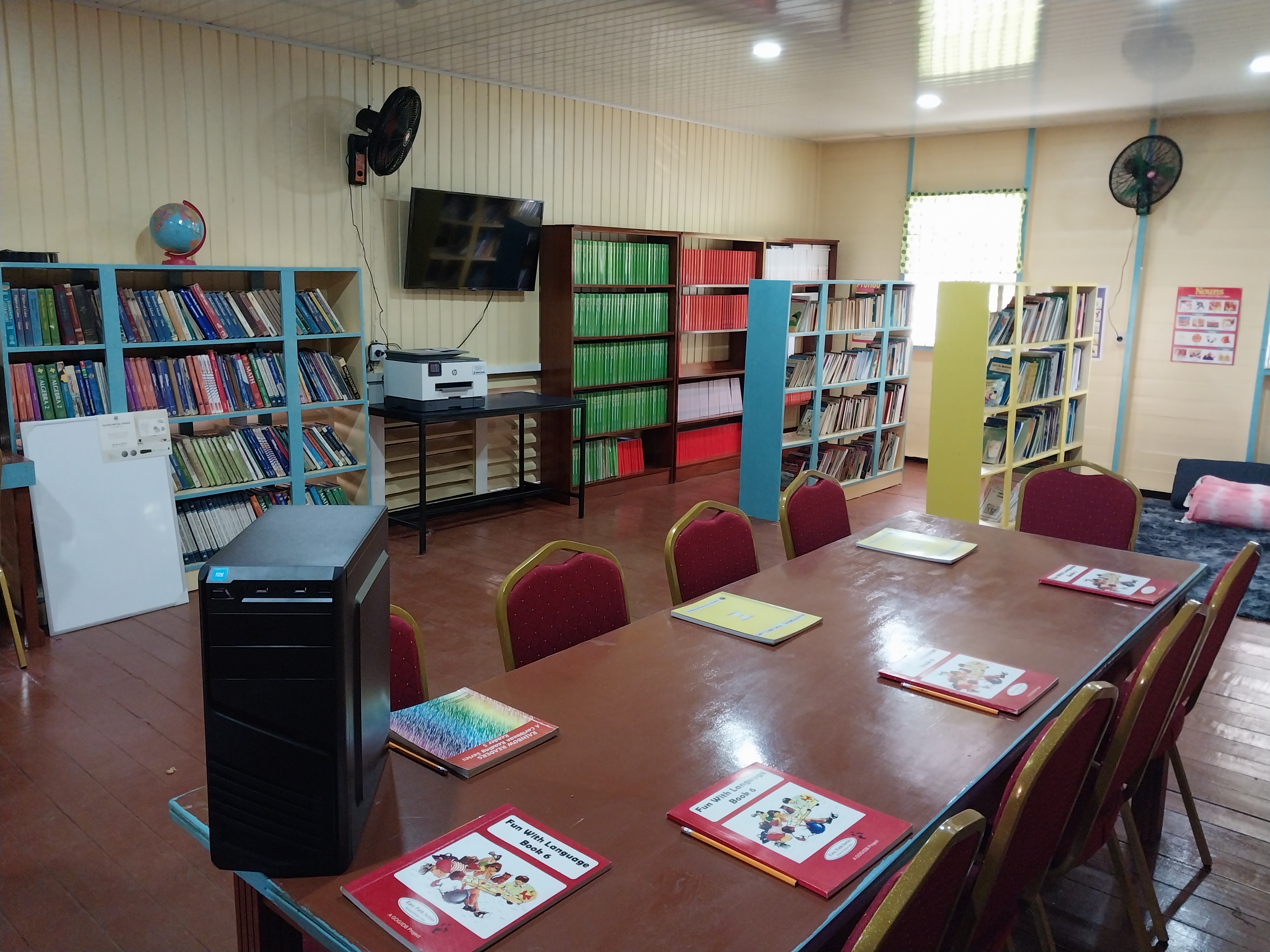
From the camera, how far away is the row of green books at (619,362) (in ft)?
22.2

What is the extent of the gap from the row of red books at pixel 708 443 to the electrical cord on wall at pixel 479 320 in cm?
197

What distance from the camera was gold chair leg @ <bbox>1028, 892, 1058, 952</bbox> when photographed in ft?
6.40

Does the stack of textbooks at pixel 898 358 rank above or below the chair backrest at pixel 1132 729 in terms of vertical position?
above

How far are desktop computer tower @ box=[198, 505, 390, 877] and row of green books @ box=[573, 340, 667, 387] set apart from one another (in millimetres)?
5436

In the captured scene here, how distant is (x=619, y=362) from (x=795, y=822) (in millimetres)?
5711

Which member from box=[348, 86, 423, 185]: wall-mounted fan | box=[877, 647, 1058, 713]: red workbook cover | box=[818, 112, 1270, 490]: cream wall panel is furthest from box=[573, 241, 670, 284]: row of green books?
box=[877, 647, 1058, 713]: red workbook cover

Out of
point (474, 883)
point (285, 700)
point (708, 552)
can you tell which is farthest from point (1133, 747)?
point (285, 700)

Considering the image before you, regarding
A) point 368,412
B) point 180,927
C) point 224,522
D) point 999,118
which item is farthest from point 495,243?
point 180,927

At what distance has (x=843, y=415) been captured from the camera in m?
7.14

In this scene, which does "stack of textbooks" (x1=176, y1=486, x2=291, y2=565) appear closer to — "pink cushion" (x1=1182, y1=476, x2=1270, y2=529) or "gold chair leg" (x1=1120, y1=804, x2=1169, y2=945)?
"gold chair leg" (x1=1120, y1=804, x2=1169, y2=945)

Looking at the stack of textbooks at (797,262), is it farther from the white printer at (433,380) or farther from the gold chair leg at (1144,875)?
the gold chair leg at (1144,875)

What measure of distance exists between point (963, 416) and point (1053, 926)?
144 inches

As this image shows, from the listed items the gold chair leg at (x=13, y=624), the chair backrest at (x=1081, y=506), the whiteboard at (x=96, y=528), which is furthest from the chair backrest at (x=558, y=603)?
the whiteboard at (x=96, y=528)

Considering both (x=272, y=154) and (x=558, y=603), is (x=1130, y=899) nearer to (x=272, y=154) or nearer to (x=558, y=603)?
(x=558, y=603)
